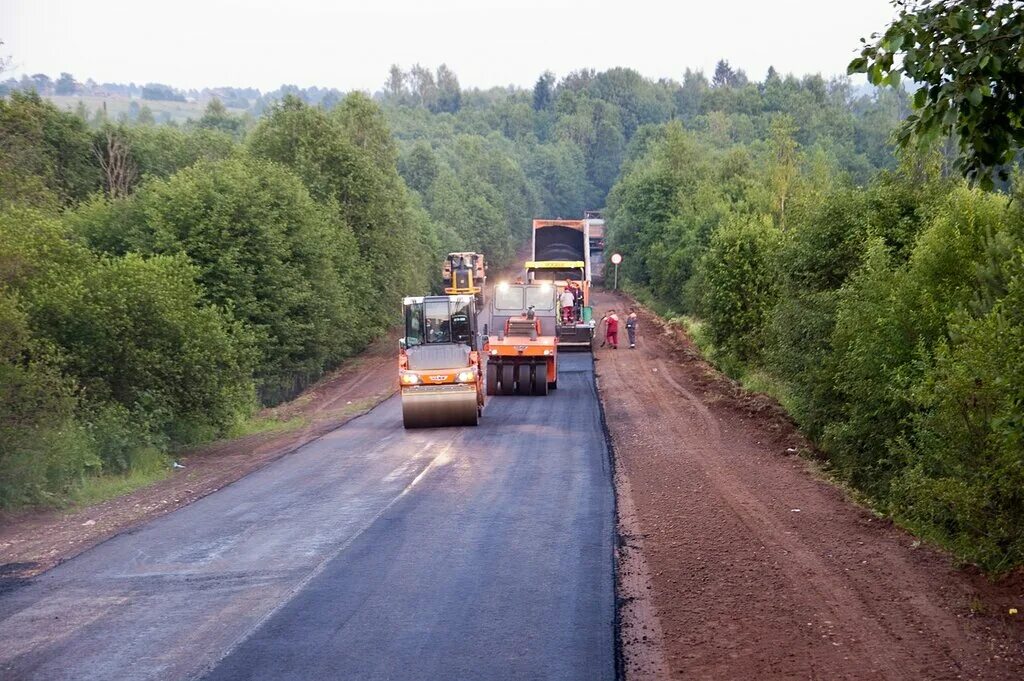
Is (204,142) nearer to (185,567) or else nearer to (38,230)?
(38,230)

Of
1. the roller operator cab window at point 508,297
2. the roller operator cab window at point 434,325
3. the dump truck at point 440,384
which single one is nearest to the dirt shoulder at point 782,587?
the dump truck at point 440,384

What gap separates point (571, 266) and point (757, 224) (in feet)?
43.9

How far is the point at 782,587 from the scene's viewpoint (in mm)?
10633

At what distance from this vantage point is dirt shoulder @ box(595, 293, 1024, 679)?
28.1ft

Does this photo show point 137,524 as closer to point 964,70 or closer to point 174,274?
point 174,274

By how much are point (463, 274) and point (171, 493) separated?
44.6 meters

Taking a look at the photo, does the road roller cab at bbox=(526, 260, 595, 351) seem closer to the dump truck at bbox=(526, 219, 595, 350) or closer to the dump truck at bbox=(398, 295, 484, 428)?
the dump truck at bbox=(526, 219, 595, 350)

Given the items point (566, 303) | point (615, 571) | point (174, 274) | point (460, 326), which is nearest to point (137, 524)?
point (615, 571)

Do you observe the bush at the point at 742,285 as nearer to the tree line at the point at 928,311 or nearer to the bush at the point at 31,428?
the tree line at the point at 928,311

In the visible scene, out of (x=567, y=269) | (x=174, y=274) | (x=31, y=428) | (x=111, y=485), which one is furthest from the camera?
(x=567, y=269)

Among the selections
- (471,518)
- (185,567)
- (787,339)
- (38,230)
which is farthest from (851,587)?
(38,230)

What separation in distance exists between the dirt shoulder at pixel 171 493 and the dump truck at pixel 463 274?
2583cm

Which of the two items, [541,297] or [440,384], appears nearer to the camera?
[440,384]

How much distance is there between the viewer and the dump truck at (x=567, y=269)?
4006 centimetres
